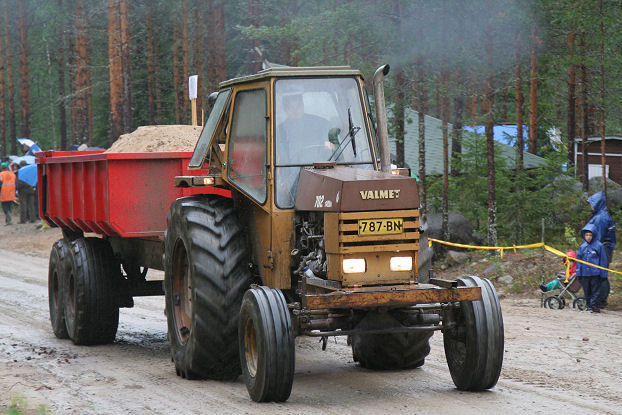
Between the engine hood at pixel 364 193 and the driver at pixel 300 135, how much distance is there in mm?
547

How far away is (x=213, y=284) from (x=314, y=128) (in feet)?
5.13

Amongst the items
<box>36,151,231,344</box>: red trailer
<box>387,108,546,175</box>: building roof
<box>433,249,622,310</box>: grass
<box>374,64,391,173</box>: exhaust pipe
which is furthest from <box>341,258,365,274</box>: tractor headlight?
<box>387,108,546,175</box>: building roof

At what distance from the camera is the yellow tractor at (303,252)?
6590mm

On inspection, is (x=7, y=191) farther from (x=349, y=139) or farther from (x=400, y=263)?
(x=400, y=263)

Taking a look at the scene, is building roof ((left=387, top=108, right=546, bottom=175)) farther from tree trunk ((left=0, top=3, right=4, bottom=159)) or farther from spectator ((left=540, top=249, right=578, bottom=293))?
tree trunk ((left=0, top=3, right=4, bottom=159))

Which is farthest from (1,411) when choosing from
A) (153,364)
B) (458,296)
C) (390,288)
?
(458,296)

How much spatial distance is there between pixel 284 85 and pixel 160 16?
30866 millimetres

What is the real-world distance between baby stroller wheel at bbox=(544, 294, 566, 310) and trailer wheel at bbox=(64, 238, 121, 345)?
21.3 feet

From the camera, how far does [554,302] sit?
1320cm

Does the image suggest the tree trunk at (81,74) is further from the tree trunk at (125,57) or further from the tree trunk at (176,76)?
the tree trunk at (176,76)

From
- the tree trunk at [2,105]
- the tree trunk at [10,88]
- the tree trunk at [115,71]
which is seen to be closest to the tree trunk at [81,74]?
the tree trunk at [115,71]

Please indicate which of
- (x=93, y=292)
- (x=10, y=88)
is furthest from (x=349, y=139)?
(x=10, y=88)

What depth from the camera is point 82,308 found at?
32.6 ft

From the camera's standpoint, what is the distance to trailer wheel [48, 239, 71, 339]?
416 inches
